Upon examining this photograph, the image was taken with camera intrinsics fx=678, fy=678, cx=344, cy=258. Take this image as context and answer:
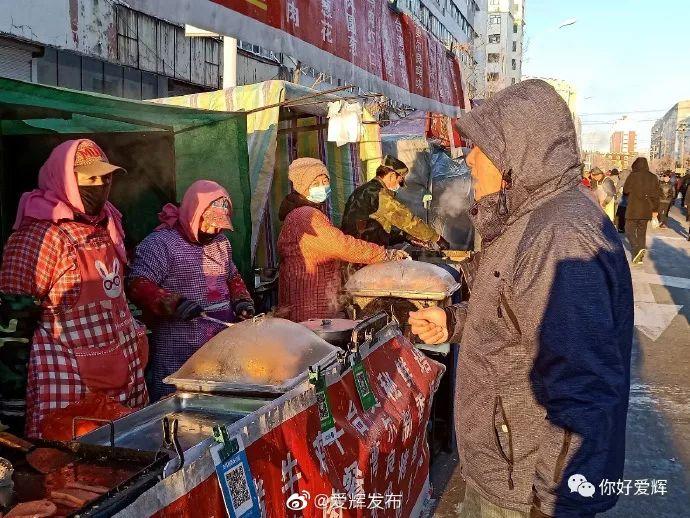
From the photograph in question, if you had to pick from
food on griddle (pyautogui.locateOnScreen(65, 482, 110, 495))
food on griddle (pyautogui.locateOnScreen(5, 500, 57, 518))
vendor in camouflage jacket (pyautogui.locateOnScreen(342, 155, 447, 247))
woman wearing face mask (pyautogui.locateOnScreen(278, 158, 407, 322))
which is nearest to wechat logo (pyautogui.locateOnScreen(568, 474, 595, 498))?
food on griddle (pyautogui.locateOnScreen(65, 482, 110, 495))

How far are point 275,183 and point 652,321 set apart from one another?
17.8 feet

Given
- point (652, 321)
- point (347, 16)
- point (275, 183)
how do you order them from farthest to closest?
Answer: 1. point (652, 321)
2. point (275, 183)
3. point (347, 16)

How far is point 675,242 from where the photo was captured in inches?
722

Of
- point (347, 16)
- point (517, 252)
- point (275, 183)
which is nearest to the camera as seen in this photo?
point (517, 252)

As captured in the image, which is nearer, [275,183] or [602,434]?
[602,434]

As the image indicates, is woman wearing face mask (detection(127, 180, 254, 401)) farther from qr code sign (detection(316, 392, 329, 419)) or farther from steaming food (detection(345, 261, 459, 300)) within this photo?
qr code sign (detection(316, 392, 329, 419))

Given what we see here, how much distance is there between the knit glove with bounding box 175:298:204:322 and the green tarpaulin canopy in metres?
1.83

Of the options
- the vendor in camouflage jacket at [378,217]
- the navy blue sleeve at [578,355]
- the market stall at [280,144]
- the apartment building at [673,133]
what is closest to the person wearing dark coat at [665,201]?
the market stall at [280,144]

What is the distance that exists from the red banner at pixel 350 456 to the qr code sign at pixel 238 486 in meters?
0.05

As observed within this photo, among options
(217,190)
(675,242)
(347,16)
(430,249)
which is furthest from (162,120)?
(675,242)

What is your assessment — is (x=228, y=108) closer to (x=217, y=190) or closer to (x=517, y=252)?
(x=217, y=190)

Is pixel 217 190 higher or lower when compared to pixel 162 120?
lower

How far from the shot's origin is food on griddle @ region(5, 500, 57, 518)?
1.61 metres

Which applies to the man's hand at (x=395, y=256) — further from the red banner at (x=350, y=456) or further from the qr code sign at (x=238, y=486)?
the qr code sign at (x=238, y=486)
